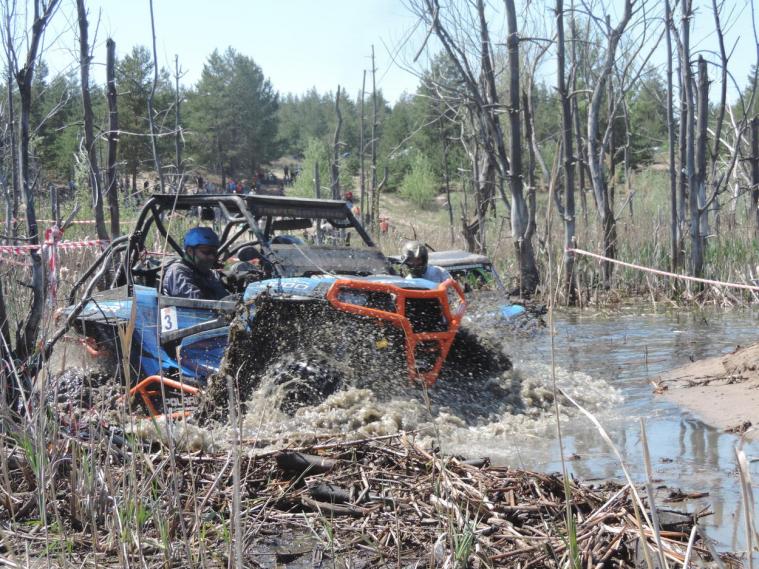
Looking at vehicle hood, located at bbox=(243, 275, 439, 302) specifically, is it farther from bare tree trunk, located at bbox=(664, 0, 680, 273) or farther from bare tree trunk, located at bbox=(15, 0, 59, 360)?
bare tree trunk, located at bbox=(664, 0, 680, 273)

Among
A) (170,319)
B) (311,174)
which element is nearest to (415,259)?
(170,319)

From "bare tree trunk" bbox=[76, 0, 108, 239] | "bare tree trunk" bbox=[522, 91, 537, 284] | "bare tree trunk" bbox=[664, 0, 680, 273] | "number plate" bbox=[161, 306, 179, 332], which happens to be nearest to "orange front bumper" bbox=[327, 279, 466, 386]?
"number plate" bbox=[161, 306, 179, 332]

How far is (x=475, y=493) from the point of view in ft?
12.4

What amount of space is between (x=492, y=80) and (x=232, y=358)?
332 inches

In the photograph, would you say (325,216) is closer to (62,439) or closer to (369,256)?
(369,256)

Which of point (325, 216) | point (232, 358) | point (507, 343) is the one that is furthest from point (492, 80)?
point (232, 358)

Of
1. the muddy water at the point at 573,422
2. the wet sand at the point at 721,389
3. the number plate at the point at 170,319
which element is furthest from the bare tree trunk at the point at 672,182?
the number plate at the point at 170,319

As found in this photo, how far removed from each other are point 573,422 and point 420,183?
45.1 meters

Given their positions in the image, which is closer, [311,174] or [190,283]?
[190,283]

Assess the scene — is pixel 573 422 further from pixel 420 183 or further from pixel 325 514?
pixel 420 183

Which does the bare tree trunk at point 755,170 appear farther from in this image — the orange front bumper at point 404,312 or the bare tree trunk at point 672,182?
the orange front bumper at point 404,312

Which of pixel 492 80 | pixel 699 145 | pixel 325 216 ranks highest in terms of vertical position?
pixel 492 80

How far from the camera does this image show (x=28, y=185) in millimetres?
5258

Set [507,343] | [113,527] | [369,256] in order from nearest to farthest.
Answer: [113,527], [369,256], [507,343]
